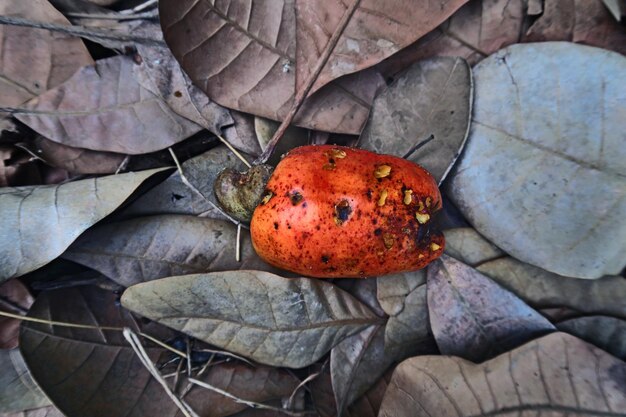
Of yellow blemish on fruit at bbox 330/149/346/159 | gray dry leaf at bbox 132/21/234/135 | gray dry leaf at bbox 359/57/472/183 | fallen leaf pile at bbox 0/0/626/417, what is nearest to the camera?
yellow blemish on fruit at bbox 330/149/346/159

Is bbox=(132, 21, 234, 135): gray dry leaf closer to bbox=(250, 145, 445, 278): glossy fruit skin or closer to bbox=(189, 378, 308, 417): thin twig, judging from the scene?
bbox=(250, 145, 445, 278): glossy fruit skin

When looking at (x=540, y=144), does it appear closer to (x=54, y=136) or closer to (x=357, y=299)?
(x=357, y=299)

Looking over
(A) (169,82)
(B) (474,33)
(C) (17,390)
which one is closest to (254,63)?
(A) (169,82)

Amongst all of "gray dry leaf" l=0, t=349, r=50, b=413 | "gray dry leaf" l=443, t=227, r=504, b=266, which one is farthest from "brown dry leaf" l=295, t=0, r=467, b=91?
"gray dry leaf" l=0, t=349, r=50, b=413

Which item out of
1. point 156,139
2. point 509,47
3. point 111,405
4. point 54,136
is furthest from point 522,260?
point 54,136

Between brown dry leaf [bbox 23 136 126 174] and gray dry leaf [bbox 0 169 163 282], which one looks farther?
brown dry leaf [bbox 23 136 126 174]

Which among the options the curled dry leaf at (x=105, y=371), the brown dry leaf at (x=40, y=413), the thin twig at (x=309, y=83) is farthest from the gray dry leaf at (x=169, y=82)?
the brown dry leaf at (x=40, y=413)

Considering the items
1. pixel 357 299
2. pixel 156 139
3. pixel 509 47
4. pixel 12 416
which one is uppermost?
pixel 509 47
